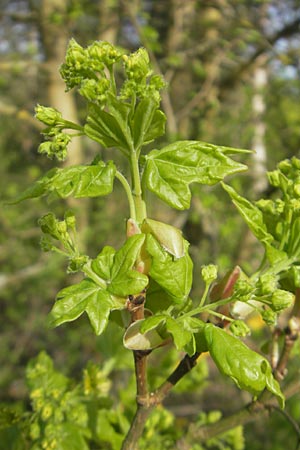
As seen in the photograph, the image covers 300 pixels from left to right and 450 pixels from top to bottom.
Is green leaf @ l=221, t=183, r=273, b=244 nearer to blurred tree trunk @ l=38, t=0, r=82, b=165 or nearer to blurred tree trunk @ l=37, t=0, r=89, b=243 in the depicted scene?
blurred tree trunk @ l=37, t=0, r=89, b=243

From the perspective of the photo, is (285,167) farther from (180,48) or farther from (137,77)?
(180,48)

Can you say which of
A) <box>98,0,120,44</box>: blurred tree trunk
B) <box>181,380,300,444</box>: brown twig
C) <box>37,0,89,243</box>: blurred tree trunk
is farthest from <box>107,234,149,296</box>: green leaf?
<box>98,0,120,44</box>: blurred tree trunk

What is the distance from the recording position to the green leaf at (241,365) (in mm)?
711

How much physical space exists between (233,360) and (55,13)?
347 cm

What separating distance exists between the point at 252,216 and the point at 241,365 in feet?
0.84

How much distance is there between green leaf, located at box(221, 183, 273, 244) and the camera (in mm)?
848

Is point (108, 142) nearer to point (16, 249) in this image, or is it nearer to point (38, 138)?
point (16, 249)

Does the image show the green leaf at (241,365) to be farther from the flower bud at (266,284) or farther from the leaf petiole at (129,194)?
the leaf petiole at (129,194)

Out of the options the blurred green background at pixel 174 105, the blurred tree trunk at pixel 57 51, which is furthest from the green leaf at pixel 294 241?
the blurred tree trunk at pixel 57 51

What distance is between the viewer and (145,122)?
2.39ft

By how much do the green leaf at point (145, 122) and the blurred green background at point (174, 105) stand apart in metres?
2.20

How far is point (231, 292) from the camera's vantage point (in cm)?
86

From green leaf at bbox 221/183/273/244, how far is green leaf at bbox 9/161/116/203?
0.69 ft

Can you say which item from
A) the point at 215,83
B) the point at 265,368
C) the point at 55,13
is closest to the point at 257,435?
the point at 215,83
